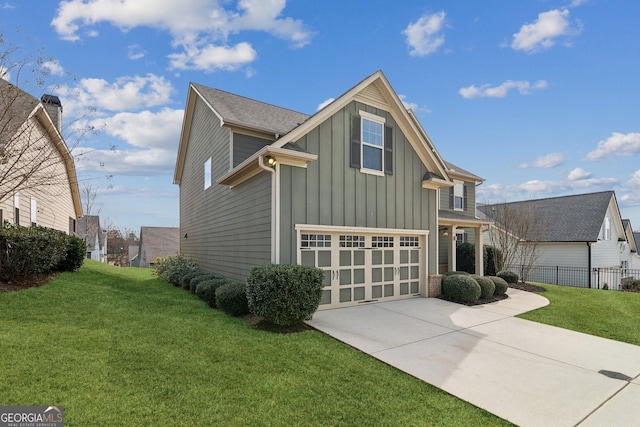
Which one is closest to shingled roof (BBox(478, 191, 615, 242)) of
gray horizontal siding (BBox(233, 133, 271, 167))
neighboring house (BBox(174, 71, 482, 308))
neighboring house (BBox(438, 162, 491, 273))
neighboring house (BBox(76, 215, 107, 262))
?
neighboring house (BBox(438, 162, 491, 273))

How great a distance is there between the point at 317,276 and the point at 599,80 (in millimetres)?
13072

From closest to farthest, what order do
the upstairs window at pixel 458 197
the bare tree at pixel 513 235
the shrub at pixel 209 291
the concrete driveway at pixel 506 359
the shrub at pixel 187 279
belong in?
the concrete driveway at pixel 506 359, the shrub at pixel 209 291, the shrub at pixel 187 279, the bare tree at pixel 513 235, the upstairs window at pixel 458 197

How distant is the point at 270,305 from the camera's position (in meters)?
6.81

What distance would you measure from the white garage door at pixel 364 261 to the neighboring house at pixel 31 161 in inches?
269

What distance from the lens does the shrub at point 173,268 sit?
14117 millimetres

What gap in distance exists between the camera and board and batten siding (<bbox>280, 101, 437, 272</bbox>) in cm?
829

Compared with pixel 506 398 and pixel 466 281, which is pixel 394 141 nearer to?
pixel 466 281

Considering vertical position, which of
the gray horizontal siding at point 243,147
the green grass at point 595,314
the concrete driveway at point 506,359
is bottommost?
the green grass at point 595,314

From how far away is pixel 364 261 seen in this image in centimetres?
969

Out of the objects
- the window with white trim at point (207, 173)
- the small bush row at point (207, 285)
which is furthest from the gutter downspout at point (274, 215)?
the window with white trim at point (207, 173)

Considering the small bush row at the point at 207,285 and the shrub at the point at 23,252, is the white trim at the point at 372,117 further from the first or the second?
the shrub at the point at 23,252

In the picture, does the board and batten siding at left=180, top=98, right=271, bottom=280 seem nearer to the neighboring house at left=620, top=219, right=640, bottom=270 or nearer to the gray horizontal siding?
the gray horizontal siding

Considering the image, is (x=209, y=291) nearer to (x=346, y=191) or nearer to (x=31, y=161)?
(x=346, y=191)

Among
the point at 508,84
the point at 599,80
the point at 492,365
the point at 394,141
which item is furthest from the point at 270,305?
the point at 599,80
